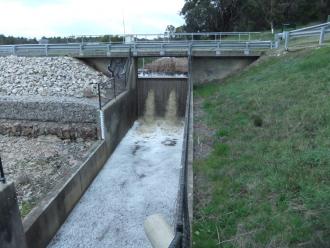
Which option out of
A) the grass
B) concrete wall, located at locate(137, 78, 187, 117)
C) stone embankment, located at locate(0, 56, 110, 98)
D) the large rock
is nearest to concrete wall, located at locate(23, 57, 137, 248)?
stone embankment, located at locate(0, 56, 110, 98)

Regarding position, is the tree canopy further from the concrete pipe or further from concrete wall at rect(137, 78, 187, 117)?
the concrete pipe

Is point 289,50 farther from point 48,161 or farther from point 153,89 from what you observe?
point 48,161

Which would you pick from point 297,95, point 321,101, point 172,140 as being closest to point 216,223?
point 321,101

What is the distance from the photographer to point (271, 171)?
5.41m

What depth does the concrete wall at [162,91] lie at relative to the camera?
1850 centimetres

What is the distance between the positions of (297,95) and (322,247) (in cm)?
583

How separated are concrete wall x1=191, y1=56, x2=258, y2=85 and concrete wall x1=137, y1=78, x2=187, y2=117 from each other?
99 cm

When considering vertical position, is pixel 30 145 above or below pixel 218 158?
below

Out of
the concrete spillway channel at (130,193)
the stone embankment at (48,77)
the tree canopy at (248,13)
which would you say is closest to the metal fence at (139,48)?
the stone embankment at (48,77)

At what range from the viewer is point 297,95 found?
8461 mm

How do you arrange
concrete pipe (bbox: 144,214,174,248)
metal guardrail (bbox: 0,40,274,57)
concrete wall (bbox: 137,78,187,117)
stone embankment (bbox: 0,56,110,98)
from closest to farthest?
concrete pipe (bbox: 144,214,174,248), stone embankment (bbox: 0,56,110,98), metal guardrail (bbox: 0,40,274,57), concrete wall (bbox: 137,78,187,117)

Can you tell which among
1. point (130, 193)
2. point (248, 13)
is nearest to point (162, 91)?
point (130, 193)

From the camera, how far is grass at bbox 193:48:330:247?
4.09 metres

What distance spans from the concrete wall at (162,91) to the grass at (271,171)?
8.64 meters
